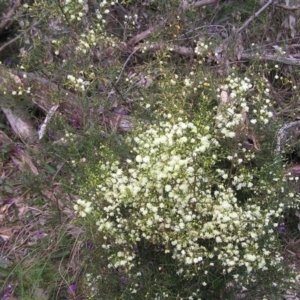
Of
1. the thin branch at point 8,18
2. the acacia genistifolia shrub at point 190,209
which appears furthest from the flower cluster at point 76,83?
the thin branch at point 8,18

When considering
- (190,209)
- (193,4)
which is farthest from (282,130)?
(193,4)

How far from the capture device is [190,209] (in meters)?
2.39

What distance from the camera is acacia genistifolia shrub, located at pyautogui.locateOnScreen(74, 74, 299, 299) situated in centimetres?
234

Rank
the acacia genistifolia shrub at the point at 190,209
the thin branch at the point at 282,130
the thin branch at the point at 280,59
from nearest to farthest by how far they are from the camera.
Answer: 1. the acacia genistifolia shrub at the point at 190,209
2. the thin branch at the point at 282,130
3. the thin branch at the point at 280,59

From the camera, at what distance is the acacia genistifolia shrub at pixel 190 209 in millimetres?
2342

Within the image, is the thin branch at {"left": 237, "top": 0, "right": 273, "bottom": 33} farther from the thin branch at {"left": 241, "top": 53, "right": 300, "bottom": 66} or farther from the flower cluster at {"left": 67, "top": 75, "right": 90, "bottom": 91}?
the flower cluster at {"left": 67, "top": 75, "right": 90, "bottom": 91}

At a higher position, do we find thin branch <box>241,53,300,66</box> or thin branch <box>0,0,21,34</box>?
thin branch <box>0,0,21,34</box>

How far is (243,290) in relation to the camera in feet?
8.82

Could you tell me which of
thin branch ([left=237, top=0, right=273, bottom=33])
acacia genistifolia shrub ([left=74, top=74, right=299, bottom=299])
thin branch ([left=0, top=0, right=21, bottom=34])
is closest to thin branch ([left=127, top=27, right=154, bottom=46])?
thin branch ([left=237, top=0, right=273, bottom=33])

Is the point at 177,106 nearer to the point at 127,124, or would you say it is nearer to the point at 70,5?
the point at 127,124

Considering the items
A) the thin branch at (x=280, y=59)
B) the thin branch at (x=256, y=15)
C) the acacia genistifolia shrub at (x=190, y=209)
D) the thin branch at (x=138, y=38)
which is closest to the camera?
the acacia genistifolia shrub at (x=190, y=209)

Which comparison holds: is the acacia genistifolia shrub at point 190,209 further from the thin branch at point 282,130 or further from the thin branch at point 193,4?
the thin branch at point 193,4

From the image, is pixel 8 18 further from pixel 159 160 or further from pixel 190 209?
pixel 190 209

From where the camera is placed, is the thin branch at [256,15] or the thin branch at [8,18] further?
the thin branch at [8,18]
